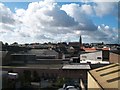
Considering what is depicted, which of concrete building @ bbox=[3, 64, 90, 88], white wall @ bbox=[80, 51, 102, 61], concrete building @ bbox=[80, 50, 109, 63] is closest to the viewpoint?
concrete building @ bbox=[3, 64, 90, 88]

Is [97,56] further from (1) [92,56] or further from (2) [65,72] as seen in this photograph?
(2) [65,72]

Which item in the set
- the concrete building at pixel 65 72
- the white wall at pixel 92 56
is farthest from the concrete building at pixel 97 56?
the concrete building at pixel 65 72

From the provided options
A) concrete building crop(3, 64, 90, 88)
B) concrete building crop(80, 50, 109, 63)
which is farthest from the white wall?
concrete building crop(3, 64, 90, 88)

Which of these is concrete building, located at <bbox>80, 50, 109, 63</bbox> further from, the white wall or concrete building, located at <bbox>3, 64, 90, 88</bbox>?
concrete building, located at <bbox>3, 64, 90, 88</bbox>

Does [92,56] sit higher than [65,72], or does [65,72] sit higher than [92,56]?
[92,56]

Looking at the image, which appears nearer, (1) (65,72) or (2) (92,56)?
(1) (65,72)

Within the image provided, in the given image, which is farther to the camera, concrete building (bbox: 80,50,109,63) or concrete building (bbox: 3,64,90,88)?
concrete building (bbox: 80,50,109,63)

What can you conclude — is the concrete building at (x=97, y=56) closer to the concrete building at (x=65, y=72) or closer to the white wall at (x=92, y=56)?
the white wall at (x=92, y=56)

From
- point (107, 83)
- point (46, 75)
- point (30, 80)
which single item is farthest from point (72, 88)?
point (46, 75)

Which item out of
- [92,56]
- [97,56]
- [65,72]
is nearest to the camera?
[65,72]

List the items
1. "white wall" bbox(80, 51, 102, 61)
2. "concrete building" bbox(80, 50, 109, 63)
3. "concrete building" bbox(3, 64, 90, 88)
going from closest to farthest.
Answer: "concrete building" bbox(3, 64, 90, 88), "concrete building" bbox(80, 50, 109, 63), "white wall" bbox(80, 51, 102, 61)

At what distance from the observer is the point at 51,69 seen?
6121 mm

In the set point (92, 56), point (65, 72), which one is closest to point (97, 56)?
point (92, 56)

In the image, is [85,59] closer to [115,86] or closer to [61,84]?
[61,84]
